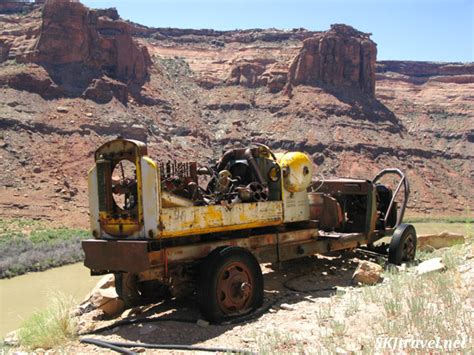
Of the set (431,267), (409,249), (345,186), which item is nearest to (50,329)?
(431,267)

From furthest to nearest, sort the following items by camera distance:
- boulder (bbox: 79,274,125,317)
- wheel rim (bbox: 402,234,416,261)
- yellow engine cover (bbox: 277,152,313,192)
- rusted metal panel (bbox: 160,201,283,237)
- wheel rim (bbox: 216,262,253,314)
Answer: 1. wheel rim (bbox: 402,234,416,261)
2. yellow engine cover (bbox: 277,152,313,192)
3. boulder (bbox: 79,274,125,317)
4. wheel rim (bbox: 216,262,253,314)
5. rusted metal panel (bbox: 160,201,283,237)

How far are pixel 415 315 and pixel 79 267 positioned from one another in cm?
1826

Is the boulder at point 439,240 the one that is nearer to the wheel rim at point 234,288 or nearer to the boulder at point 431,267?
the boulder at point 431,267

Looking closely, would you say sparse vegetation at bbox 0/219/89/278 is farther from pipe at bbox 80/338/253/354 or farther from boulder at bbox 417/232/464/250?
pipe at bbox 80/338/253/354

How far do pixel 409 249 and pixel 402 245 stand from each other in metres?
0.49

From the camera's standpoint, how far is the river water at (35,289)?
507 inches

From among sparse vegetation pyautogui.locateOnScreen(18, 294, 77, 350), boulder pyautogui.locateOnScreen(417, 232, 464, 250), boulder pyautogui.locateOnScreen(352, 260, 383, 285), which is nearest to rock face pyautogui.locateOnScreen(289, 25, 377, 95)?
boulder pyautogui.locateOnScreen(417, 232, 464, 250)

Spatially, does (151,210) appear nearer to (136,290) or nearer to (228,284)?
(228,284)

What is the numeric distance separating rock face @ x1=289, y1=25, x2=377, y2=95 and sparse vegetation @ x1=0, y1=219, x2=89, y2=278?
145ft

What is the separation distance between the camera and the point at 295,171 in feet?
28.3

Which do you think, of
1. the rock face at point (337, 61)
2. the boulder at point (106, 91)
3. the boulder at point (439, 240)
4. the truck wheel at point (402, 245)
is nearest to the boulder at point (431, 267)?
the truck wheel at point (402, 245)

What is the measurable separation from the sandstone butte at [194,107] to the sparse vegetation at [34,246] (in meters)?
3.00

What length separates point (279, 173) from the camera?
333 inches

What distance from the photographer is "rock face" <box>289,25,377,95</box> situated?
230 feet
